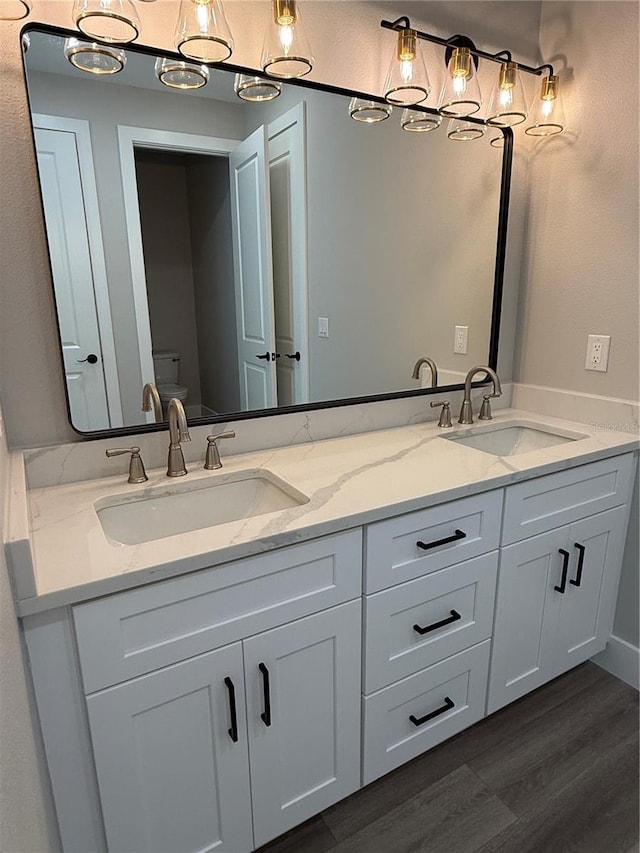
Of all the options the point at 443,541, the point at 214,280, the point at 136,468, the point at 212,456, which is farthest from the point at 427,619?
the point at 214,280

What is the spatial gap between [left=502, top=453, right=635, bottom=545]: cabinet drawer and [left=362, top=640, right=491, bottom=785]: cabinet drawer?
0.37m

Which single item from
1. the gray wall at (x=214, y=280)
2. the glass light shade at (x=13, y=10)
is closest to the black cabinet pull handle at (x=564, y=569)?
the gray wall at (x=214, y=280)

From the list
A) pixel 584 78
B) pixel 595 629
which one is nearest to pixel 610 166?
pixel 584 78

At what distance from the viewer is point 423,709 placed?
1.42m

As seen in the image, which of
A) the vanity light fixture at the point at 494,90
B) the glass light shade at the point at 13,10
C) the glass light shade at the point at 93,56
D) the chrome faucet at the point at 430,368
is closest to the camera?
the glass light shade at the point at 13,10

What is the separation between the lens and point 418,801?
1406mm

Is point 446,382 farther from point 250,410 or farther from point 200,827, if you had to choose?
point 200,827

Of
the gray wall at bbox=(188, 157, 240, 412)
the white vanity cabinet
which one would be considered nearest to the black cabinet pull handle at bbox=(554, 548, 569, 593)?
the white vanity cabinet

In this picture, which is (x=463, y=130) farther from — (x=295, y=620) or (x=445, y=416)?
(x=295, y=620)

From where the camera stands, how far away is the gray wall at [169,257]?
1332 millimetres

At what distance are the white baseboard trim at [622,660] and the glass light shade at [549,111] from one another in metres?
1.83

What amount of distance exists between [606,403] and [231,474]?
1.33m

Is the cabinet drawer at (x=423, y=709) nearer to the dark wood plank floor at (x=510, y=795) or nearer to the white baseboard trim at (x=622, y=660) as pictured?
the dark wood plank floor at (x=510, y=795)

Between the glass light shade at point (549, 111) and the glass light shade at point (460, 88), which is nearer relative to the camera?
the glass light shade at point (460, 88)
